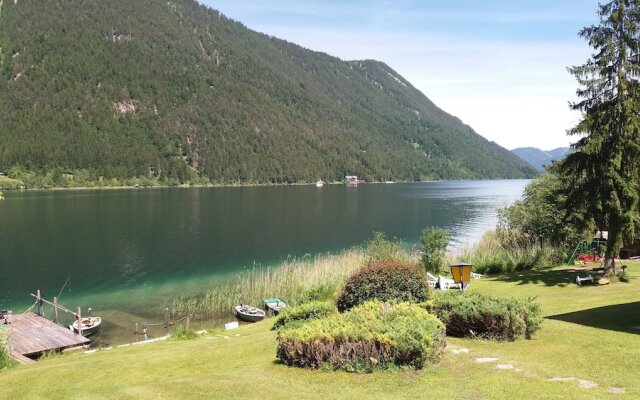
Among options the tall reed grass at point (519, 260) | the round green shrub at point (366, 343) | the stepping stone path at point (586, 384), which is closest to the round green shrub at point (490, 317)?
the round green shrub at point (366, 343)

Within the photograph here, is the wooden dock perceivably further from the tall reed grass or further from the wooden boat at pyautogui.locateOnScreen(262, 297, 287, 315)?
the tall reed grass

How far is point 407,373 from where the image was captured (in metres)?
12.0

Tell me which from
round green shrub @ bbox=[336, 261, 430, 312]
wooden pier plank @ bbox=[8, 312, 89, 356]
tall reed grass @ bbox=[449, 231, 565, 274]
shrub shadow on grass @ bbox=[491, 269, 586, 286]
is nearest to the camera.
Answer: round green shrub @ bbox=[336, 261, 430, 312]

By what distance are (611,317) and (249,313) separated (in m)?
22.7

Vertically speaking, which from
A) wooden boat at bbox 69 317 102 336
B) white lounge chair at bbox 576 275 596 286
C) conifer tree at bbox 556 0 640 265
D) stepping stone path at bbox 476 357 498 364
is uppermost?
conifer tree at bbox 556 0 640 265

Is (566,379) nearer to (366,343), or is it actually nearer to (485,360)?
(485,360)

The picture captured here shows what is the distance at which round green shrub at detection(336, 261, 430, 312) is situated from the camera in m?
19.8

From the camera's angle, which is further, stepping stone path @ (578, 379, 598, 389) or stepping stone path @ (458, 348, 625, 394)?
stepping stone path @ (578, 379, 598, 389)

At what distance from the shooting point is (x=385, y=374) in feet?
39.3

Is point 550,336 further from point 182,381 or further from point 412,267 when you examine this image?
point 182,381

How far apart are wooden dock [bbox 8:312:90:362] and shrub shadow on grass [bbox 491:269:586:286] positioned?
26.2m

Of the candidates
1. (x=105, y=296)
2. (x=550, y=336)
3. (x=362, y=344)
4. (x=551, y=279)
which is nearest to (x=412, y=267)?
(x=550, y=336)

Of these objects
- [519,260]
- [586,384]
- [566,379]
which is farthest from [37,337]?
[519,260]

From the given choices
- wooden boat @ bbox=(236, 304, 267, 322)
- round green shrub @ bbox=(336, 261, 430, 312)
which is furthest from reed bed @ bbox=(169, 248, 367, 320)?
round green shrub @ bbox=(336, 261, 430, 312)
